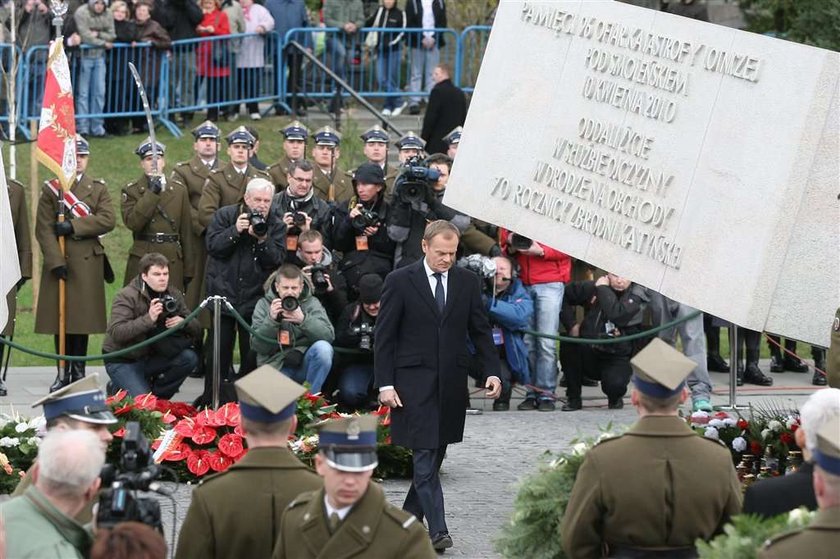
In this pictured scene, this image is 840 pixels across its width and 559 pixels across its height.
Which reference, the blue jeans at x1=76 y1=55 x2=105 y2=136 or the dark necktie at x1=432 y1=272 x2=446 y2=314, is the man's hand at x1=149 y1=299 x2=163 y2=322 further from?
the blue jeans at x1=76 y1=55 x2=105 y2=136

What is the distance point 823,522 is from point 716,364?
10686mm

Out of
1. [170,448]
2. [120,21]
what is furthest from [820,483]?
[120,21]

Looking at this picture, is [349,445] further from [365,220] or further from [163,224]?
[163,224]

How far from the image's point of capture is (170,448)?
11.1 meters

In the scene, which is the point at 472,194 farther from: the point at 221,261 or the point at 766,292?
the point at 221,261

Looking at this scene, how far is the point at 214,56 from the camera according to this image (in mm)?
22766

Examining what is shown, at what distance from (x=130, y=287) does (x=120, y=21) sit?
9.57m

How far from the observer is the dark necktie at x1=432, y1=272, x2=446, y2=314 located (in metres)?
10.1

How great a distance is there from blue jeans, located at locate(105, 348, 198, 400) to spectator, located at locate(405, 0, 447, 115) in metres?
10.3

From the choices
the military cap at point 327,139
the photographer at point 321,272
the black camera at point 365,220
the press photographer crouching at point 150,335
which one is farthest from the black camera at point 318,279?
the military cap at point 327,139

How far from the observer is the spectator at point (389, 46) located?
75.7ft

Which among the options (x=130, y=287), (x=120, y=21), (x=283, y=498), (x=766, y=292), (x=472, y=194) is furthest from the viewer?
(x=120, y=21)

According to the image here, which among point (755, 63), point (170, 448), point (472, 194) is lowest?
point (170, 448)

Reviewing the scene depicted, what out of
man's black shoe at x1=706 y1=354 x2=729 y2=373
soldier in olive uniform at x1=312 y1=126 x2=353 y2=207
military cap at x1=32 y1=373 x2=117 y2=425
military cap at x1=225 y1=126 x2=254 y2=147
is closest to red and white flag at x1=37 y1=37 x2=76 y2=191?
military cap at x1=225 y1=126 x2=254 y2=147
